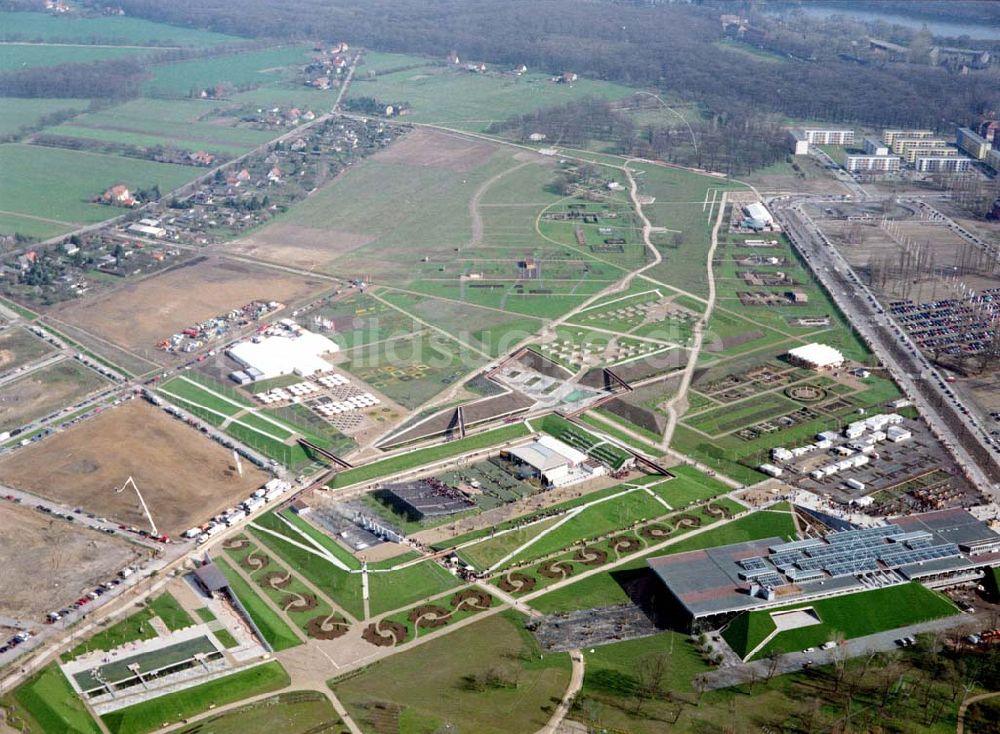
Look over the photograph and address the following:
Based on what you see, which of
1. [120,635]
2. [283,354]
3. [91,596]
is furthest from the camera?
[283,354]

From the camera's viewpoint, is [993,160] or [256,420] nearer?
[256,420]

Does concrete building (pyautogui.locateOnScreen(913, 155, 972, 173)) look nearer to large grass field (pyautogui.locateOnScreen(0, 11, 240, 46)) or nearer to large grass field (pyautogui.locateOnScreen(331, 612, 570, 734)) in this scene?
large grass field (pyautogui.locateOnScreen(331, 612, 570, 734))

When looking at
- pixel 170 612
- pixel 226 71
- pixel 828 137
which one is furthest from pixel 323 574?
pixel 226 71

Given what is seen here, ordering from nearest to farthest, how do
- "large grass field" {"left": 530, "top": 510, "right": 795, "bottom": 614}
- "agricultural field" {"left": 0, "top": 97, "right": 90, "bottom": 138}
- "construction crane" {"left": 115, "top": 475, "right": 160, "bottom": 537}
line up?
1. "large grass field" {"left": 530, "top": 510, "right": 795, "bottom": 614}
2. "construction crane" {"left": 115, "top": 475, "right": 160, "bottom": 537}
3. "agricultural field" {"left": 0, "top": 97, "right": 90, "bottom": 138}

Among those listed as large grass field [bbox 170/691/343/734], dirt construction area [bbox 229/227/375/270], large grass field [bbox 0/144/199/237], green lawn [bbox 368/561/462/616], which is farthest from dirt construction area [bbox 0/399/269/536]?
large grass field [bbox 0/144/199/237]

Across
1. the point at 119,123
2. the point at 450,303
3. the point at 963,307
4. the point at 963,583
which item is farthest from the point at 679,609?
the point at 119,123

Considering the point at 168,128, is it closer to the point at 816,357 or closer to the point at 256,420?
the point at 256,420
